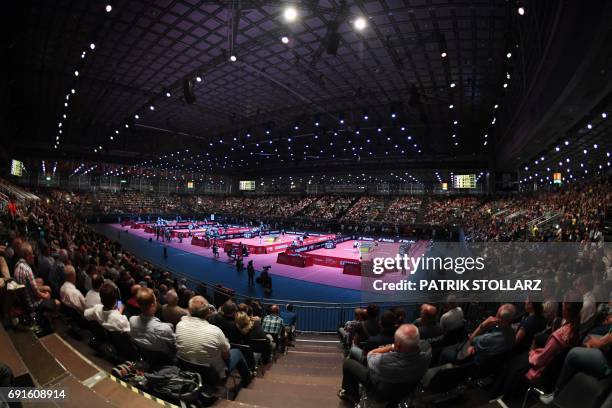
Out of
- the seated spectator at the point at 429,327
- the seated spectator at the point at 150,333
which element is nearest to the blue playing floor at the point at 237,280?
the seated spectator at the point at 429,327

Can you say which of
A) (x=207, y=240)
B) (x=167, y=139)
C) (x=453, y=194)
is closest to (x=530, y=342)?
(x=207, y=240)

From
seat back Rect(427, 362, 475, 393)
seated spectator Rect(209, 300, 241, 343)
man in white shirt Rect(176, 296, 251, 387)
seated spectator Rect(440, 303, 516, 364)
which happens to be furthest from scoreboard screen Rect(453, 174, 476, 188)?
man in white shirt Rect(176, 296, 251, 387)

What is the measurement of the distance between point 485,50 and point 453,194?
2705 cm

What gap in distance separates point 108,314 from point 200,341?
1.35 meters

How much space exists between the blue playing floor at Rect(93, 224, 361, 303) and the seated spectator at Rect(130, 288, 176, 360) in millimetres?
9679

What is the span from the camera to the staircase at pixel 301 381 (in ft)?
11.1

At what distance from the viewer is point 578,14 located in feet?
25.4

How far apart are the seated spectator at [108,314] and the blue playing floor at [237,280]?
31.1ft

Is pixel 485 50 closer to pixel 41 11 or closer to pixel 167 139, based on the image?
pixel 41 11

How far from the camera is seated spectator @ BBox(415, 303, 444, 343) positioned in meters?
3.90

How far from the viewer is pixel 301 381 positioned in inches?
178

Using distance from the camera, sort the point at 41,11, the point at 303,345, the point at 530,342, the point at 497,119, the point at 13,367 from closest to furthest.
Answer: the point at 13,367
the point at 530,342
the point at 303,345
the point at 41,11
the point at 497,119

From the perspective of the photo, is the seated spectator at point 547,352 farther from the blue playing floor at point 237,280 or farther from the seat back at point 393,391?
the blue playing floor at point 237,280

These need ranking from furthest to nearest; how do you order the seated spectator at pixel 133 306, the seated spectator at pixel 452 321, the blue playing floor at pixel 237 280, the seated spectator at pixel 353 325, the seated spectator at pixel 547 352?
the blue playing floor at pixel 237 280 → the seated spectator at pixel 353 325 → the seated spectator at pixel 133 306 → the seated spectator at pixel 452 321 → the seated spectator at pixel 547 352
